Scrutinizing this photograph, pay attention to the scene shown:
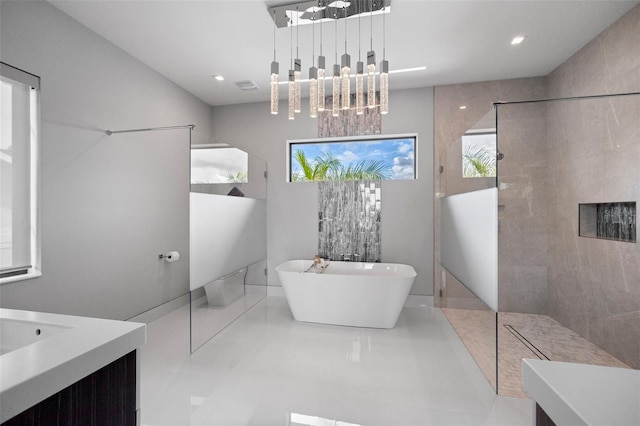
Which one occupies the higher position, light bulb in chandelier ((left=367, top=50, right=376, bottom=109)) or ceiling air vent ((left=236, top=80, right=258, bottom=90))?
ceiling air vent ((left=236, top=80, right=258, bottom=90))

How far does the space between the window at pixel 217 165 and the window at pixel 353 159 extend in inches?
37.9

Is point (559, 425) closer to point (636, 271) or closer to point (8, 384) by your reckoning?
point (8, 384)

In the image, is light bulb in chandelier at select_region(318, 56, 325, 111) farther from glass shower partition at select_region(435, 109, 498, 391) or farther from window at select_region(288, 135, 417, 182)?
window at select_region(288, 135, 417, 182)

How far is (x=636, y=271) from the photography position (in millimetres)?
2076

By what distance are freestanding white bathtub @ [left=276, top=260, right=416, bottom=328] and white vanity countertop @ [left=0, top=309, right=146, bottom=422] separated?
2.19m

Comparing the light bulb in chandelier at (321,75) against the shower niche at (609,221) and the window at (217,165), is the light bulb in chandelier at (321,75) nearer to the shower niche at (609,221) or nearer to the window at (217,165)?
the window at (217,165)

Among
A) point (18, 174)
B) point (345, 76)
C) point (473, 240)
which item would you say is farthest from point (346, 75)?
point (18, 174)

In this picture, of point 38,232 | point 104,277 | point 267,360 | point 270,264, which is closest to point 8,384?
point 267,360

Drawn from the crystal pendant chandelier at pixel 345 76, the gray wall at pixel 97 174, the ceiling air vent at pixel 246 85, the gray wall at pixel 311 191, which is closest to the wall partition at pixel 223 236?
the gray wall at pixel 311 191

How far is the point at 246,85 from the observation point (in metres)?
3.73

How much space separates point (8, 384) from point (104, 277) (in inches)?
96.3

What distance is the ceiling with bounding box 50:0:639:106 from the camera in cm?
231

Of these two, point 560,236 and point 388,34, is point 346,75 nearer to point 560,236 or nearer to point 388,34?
point 388,34

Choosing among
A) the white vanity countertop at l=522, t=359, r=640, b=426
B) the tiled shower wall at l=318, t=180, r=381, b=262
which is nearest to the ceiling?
the tiled shower wall at l=318, t=180, r=381, b=262
